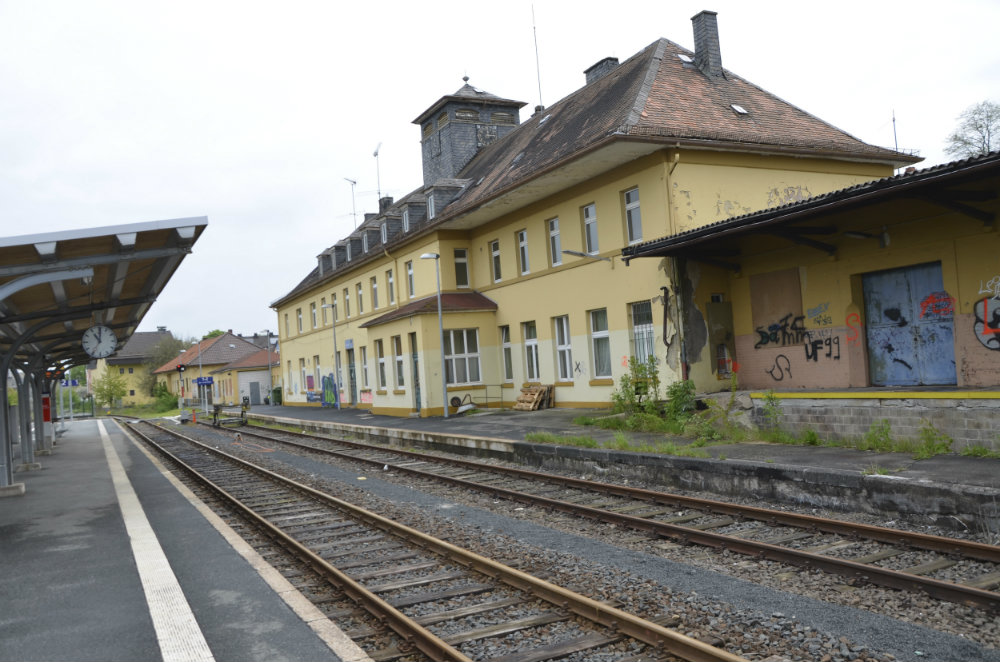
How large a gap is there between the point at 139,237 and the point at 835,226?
466 inches

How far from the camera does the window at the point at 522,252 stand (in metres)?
25.4

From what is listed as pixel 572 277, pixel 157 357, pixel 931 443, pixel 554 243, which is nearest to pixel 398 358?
pixel 554 243

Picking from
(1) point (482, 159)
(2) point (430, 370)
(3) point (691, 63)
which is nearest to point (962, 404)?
(3) point (691, 63)

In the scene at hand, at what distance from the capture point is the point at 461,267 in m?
29.3

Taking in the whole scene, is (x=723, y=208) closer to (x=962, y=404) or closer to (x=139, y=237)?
(x=962, y=404)

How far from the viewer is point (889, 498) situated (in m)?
8.84

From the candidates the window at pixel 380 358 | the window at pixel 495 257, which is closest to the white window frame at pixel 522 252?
the window at pixel 495 257

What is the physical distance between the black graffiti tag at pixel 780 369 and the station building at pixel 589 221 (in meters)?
1.51

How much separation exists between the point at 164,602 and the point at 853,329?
12.9 meters

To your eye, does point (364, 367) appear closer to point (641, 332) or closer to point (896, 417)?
point (641, 332)

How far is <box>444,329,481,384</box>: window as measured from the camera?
2727 centimetres

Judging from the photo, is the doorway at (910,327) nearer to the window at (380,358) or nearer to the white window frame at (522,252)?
the white window frame at (522,252)

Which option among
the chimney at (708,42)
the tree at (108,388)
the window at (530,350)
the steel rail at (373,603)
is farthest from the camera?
the tree at (108,388)

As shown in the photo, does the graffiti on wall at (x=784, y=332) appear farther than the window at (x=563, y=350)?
No
